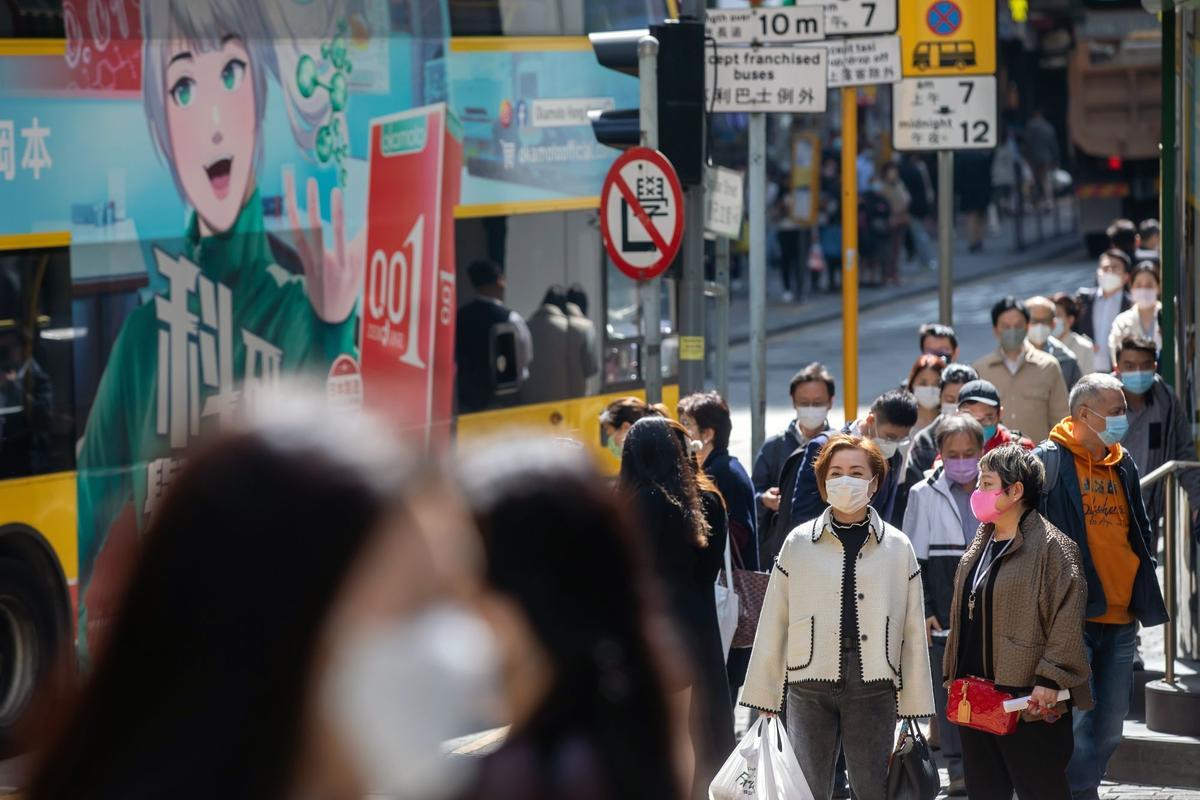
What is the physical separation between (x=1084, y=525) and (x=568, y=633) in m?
6.03

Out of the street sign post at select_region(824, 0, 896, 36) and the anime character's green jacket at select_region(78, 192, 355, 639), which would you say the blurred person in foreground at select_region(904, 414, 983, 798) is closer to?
the anime character's green jacket at select_region(78, 192, 355, 639)

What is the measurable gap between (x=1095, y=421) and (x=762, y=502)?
6.31ft

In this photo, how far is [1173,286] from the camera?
9.05 metres

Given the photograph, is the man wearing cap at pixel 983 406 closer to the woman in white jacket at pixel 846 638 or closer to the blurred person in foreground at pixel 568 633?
the woman in white jacket at pixel 846 638

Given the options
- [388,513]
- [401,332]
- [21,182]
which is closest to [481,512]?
[388,513]

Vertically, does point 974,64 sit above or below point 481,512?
above

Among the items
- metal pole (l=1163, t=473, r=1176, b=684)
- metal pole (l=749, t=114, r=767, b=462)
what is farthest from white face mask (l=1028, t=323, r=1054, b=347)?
metal pole (l=1163, t=473, r=1176, b=684)

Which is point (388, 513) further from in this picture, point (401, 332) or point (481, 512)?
point (401, 332)

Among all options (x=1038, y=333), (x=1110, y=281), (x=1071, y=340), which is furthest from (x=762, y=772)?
(x=1110, y=281)

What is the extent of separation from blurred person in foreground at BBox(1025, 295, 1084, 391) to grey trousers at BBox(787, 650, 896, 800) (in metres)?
6.43

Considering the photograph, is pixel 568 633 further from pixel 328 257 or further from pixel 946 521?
pixel 328 257

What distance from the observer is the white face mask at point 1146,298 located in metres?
13.7

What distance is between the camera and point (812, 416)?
8.79 metres

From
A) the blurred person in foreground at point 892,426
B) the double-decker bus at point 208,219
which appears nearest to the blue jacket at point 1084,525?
the blurred person in foreground at point 892,426
